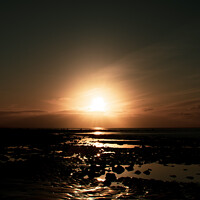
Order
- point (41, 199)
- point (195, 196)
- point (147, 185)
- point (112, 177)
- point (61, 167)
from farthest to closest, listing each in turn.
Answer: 1. point (61, 167)
2. point (112, 177)
3. point (147, 185)
4. point (195, 196)
5. point (41, 199)

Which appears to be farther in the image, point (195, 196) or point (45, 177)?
point (45, 177)

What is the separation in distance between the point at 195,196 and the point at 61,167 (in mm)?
11919

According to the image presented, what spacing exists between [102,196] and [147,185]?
154 inches

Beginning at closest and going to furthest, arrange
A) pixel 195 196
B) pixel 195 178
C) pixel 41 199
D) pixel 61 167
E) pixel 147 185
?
pixel 41 199 → pixel 195 196 → pixel 147 185 → pixel 195 178 → pixel 61 167

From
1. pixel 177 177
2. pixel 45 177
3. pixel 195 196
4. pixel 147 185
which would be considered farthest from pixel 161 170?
pixel 45 177

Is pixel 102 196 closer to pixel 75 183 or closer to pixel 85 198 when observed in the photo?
pixel 85 198

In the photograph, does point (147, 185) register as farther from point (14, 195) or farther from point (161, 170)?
point (14, 195)

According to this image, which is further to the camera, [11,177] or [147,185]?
[11,177]

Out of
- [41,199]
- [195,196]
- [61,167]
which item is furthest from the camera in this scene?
[61,167]

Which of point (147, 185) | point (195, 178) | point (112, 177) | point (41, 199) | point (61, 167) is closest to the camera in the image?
point (41, 199)

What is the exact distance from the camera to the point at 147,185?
554 inches

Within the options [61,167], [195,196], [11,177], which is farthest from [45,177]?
[195,196]

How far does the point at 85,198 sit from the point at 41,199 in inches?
91.5

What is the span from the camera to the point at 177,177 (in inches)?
666
